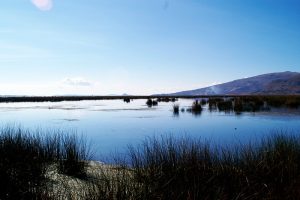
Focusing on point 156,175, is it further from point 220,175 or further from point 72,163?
point 72,163

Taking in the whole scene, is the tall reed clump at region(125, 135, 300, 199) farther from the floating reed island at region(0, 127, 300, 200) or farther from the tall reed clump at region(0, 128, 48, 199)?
the tall reed clump at region(0, 128, 48, 199)

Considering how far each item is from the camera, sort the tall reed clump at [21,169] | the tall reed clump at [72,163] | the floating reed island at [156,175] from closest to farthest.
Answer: the floating reed island at [156,175], the tall reed clump at [21,169], the tall reed clump at [72,163]

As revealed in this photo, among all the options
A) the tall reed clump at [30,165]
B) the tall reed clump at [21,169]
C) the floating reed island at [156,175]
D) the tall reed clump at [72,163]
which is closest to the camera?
the floating reed island at [156,175]

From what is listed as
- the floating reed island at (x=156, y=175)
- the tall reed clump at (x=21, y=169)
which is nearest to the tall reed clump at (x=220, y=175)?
the floating reed island at (x=156, y=175)

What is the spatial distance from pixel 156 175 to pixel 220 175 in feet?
3.08

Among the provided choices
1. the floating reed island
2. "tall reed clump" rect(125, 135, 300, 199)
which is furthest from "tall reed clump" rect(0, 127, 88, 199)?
"tall reed clump" rect(125, 135, 300, 199)

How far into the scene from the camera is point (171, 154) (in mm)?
6105

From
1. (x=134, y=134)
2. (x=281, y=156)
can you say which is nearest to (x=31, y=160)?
(x=281, y=156)

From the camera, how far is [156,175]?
532cm

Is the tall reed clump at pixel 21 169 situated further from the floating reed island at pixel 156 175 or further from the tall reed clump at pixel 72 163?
the tall reed clump at pixel 72 163

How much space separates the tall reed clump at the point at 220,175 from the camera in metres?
4.50

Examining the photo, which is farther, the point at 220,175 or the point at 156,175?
the point at 220,175

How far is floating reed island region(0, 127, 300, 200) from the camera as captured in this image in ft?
14.0

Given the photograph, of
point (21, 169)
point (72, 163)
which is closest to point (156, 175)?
point (21, 169)
